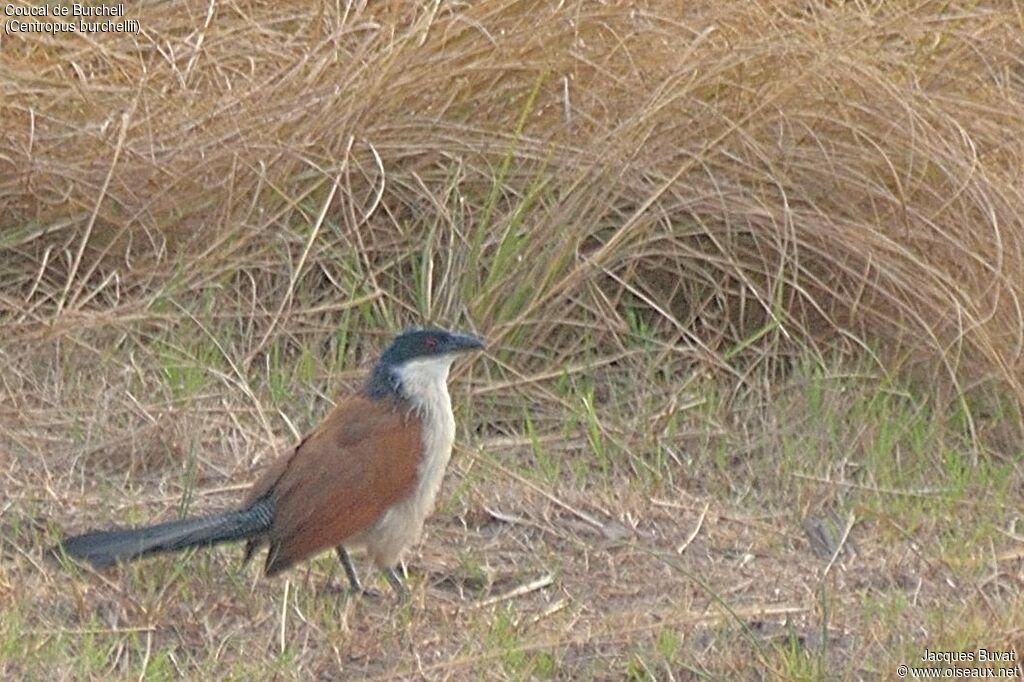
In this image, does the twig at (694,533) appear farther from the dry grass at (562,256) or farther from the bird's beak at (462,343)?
the bird's beak at (462,343)

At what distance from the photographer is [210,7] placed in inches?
213

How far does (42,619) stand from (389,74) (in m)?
2.09

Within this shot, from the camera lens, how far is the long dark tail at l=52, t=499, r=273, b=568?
11.1 feet

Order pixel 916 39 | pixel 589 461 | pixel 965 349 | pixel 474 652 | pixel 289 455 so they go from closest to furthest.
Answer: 1. pixel 474 652
2. pixel 289 455
3. pixel 589 461
4. pixel 965 349
5. pixel 916 39

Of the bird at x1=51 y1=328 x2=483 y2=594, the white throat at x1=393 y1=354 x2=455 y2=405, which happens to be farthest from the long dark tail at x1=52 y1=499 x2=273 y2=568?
the white throat at x1=393 y1=354 x2=455 y2=405

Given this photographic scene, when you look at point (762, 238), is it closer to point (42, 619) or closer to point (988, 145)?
point (988, 145)

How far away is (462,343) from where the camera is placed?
382 centimetres

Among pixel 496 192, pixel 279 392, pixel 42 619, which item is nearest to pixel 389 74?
pixel 496 192

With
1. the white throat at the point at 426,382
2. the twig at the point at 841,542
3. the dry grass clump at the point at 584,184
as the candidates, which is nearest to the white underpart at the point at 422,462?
the white throat at the point at 426,382

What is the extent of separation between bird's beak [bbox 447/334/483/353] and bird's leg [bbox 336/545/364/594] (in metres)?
0.47

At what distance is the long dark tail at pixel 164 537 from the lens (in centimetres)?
338

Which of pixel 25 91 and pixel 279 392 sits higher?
pixel 25 91

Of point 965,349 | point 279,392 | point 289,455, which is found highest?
point 289,455

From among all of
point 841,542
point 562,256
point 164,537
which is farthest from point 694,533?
point 164,537
